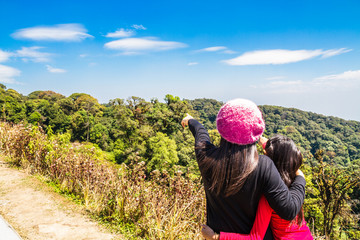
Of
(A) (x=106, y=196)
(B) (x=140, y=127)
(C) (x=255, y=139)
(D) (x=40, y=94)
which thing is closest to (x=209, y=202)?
(C) (x=255, y=139)

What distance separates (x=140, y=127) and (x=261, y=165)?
30.1m

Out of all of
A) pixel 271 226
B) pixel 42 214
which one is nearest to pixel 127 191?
pixel 42 214

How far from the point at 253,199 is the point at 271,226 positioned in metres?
0.25

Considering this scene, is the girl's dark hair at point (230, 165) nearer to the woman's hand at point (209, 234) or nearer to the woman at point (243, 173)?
the woman at point (243, 173)

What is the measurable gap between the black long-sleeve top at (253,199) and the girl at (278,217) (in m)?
0.03

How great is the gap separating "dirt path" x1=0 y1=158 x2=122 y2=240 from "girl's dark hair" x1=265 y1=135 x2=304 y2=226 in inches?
92.6

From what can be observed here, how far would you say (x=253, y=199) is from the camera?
1.02 metres

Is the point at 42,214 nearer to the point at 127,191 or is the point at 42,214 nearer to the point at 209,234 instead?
the point at 127,191

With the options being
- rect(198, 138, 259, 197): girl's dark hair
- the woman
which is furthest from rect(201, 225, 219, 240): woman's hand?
rect(198, 138, 259, 197): girl's dark hair

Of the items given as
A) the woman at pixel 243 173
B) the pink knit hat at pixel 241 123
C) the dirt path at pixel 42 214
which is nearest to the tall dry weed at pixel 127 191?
the dirt path at pixel 42 214

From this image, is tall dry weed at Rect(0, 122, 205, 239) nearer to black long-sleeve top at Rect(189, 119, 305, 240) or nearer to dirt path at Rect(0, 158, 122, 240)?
dirt path at Rect(0, 158, 122, 240)

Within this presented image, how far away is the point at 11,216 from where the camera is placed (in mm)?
2941

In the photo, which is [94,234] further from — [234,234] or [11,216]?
[234,234]

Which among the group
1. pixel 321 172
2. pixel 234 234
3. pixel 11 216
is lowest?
pixel 321 172
